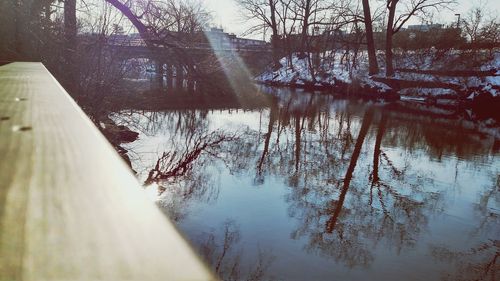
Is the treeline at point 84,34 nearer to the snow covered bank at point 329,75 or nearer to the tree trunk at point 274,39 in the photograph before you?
the snow covered bank at point 329,75

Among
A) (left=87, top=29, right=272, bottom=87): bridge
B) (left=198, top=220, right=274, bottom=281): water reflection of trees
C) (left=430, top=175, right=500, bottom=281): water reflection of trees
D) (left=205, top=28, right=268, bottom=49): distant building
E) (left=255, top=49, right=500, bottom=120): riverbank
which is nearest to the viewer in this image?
(left=198, top=220, right=274, bottom=281): water reflection of trees

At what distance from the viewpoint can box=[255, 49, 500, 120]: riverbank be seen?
77.1ft

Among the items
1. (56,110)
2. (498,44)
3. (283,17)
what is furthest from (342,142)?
(283,17)

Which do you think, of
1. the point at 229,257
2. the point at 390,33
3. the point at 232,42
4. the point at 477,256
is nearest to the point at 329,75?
the point at 390,33

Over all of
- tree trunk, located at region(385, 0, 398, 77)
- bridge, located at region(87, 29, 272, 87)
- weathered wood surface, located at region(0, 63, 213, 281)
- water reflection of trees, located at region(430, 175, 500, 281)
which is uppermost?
tree trunk, located at region(385, 0, 398, 77)

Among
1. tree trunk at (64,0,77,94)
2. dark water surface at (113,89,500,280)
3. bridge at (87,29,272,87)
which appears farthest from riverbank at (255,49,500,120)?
tree trunk at (64,0,77,94)

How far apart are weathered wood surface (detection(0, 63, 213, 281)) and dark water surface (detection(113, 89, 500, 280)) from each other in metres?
4.75

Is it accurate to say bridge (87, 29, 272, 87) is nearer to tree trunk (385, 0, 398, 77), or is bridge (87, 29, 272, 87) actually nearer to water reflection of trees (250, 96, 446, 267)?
water reflection of trees (250, 96, 446, 267)

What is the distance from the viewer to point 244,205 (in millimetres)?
7664

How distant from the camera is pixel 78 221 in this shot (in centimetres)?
53

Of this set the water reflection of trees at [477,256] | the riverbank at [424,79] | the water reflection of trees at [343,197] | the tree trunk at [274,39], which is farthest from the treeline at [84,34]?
the tree trunk at [274,39]

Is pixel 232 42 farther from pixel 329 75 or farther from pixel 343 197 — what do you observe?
pixel 343 197

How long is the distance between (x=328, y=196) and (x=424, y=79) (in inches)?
864

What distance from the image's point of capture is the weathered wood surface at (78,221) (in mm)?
426
